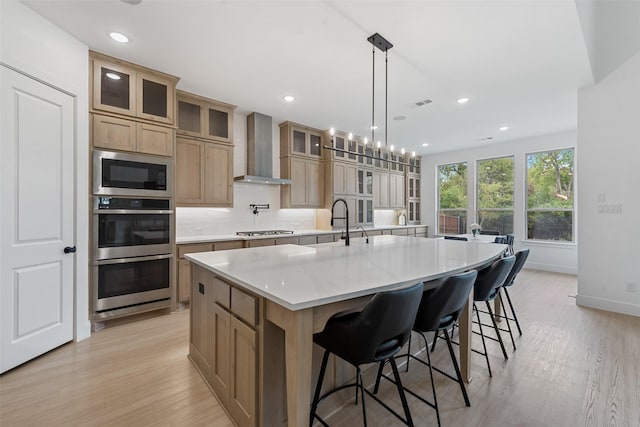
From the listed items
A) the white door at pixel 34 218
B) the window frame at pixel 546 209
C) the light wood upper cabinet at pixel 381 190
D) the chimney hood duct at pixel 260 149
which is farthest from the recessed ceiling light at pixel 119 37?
the window frame at pixel 546 209

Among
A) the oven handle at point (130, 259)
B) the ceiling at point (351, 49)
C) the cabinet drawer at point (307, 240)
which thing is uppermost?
the ceiling at point (351, 49)

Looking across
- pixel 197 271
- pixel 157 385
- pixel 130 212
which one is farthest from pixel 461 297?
pixel 130 212

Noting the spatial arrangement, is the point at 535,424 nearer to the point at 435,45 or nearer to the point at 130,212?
the point at 435,45

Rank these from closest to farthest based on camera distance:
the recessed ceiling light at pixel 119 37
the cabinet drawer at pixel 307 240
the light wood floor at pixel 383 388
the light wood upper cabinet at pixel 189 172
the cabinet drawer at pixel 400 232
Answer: the light wood floor at pixel 383 388
the recessed ceiling light at pixel 119 37
the light wood upper cabinet at pixel 189 172
the cabinet drawer at pixel 307 240
the cabinet drawer at pixel 400 232

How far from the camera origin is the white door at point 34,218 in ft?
7.11

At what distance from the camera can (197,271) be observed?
2201 mm

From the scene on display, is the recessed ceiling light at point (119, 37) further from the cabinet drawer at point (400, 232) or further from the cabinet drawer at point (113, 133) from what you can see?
the cabinet drawer at point (400, 232)

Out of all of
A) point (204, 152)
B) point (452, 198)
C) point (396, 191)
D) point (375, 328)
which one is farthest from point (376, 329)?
point (452, 198)

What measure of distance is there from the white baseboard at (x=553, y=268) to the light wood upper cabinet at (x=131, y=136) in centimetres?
737

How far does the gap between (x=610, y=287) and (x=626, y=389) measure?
2.25 m

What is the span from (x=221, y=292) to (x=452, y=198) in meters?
7.16

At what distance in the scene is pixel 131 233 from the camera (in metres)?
3.07

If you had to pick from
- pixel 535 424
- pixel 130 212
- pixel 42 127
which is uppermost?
pixel 42 127

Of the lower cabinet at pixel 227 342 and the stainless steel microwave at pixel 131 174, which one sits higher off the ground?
the stainless steel microwave at pixel 131 174
